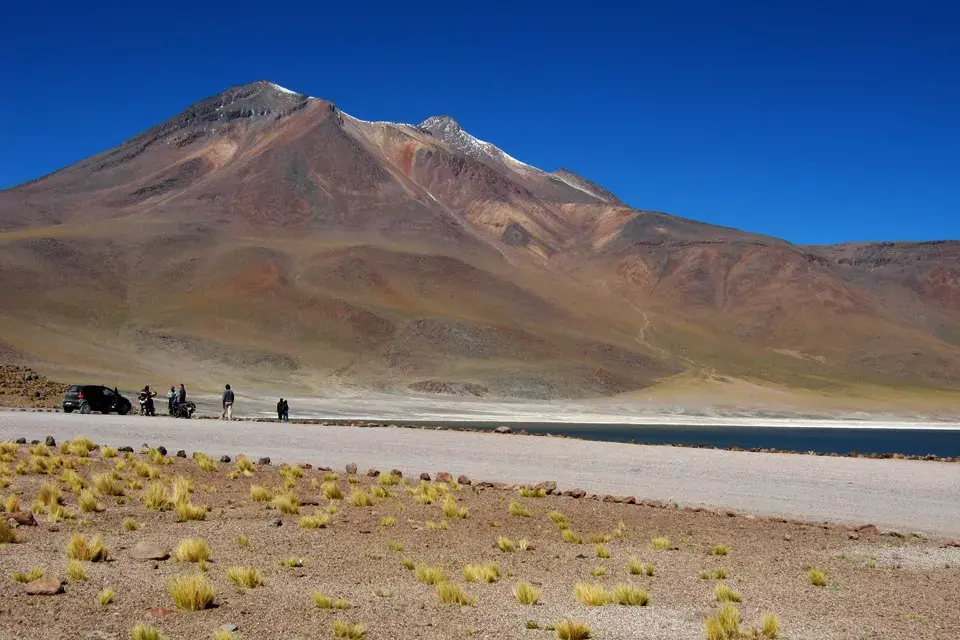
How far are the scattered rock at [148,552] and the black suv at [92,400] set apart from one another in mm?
28358

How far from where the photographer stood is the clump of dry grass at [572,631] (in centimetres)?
763

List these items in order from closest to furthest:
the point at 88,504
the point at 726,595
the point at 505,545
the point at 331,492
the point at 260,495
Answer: the point at 726,595 < the point at 505,545 < the point at 88,504 < the point at 260,495 < the point at 331,492

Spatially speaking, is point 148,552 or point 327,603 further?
point 148,552

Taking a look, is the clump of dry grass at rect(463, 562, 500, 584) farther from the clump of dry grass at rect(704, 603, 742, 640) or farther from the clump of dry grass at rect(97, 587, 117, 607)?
the clump of dry grass at rect(97, 587, 117, 607)

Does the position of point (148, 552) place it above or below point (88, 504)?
below

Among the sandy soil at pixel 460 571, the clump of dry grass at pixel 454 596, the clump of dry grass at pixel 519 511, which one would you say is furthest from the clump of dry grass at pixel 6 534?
the clump of dry grass at pixel 519 511

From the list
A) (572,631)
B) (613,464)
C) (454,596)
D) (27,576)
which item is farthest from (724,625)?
(613,464)

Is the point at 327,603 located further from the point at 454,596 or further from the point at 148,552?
the point at 148,552

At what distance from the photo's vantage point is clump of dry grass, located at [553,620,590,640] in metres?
7.63

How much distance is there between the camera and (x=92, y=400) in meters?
36.5

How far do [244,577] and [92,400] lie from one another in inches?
1200

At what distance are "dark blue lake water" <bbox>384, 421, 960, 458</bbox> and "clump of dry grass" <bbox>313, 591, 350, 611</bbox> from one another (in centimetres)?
4101

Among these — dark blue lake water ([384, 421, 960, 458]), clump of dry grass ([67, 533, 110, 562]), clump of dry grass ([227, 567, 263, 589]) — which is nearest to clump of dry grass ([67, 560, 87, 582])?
clump of dry grass ([67, 533, 110, 562])

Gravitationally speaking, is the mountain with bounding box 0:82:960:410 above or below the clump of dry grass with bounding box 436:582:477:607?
above
